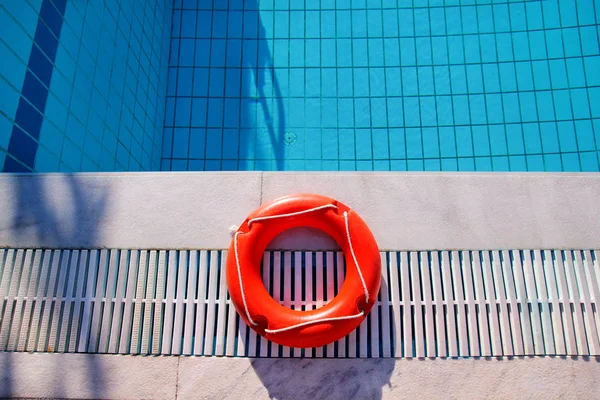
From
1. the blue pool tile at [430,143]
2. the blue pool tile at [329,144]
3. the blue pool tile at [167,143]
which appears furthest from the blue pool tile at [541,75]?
the blue pool tile at [167,143]

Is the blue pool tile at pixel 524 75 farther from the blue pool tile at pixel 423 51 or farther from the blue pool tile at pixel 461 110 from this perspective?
the blue pool tile at pixel 423 51

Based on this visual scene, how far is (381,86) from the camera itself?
540 centimetres

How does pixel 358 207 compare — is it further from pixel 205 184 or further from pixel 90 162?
pixel 90 162

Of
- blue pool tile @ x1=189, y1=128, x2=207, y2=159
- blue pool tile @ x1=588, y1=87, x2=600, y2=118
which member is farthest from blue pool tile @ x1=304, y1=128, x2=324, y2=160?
blue pool tile @ x1=588, y1=87, x2=600, y2=118

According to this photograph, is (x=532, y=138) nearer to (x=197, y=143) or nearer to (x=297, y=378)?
(x=197, y=143)

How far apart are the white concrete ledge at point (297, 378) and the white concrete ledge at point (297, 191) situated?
72 centimetres

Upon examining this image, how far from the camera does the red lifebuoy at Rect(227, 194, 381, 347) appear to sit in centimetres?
272

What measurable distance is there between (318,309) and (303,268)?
1.30 feet

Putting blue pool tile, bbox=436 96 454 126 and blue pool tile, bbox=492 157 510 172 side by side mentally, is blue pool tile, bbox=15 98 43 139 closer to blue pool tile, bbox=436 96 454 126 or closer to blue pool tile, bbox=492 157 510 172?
blue pool tile, bbox=436 96 454 126

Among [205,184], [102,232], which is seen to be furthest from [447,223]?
[102,232]

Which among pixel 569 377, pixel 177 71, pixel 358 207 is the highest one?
pixel 177 71

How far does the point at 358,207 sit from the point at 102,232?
1692 mm

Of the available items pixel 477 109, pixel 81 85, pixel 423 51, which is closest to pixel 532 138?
pixel 477 109

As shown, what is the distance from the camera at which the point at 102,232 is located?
319cm
